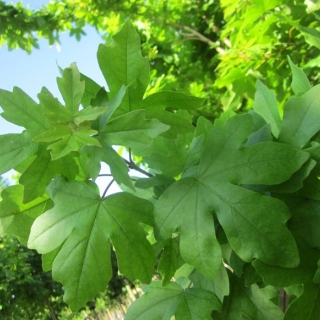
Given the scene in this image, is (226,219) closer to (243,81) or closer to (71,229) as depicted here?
(71,229)

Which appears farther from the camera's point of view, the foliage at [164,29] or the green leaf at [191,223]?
the foliage at [164,29]

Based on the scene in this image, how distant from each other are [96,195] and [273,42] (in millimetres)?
1603

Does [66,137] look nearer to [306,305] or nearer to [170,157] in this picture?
[170,157]

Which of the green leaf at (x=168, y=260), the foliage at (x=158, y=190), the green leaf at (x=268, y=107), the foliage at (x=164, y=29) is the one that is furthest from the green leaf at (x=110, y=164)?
the foliage at (x=164, y=29)

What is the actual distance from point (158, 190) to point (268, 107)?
0.19 m

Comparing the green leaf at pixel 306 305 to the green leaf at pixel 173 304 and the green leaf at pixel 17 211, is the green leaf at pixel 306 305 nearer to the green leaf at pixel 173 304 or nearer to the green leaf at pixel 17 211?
the green leaf at pixel 173 304

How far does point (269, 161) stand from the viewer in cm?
43

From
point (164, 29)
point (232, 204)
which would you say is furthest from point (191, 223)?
point (164, 29)

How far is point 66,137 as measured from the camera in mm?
422

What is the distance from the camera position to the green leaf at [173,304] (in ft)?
1.65

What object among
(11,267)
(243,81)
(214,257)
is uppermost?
(214,257)

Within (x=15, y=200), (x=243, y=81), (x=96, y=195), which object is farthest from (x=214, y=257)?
(x=243, y=81)

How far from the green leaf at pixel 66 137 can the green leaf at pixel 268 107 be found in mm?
247

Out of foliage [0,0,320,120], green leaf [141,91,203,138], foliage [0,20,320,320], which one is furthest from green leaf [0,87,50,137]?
foliage [0,0,320,120]
